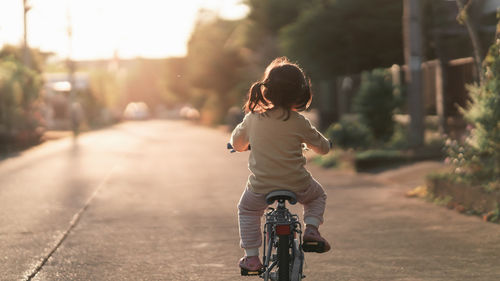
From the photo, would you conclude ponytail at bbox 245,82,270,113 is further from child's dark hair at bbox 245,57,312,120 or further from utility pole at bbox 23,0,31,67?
utility pole at bbox 23,0,31,67

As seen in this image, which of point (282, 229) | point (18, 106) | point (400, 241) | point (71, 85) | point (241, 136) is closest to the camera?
point (282, 229)

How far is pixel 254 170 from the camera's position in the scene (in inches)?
211

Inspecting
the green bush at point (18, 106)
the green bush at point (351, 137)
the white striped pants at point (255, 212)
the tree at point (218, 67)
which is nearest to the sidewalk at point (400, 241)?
the white striped pants at point (255, 212)

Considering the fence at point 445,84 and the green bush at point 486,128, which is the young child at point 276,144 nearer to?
→ the green bush at point 486,128

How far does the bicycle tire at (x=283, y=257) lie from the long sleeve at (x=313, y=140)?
67 centimetres

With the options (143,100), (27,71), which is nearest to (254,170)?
(27,71)

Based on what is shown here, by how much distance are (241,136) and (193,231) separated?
4.17 metres

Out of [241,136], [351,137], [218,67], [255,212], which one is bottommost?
[351,137]

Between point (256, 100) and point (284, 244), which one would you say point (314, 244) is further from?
point (256, 100)

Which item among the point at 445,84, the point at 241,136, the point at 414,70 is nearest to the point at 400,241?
the point at 241,136

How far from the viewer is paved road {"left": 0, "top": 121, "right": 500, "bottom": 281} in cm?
725

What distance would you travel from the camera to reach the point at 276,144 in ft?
17.6

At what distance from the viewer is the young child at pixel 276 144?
5.29 m

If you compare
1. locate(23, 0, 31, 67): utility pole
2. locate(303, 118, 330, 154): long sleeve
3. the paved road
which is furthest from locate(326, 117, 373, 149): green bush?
locate(23, 0, 31, 67): utility pole
